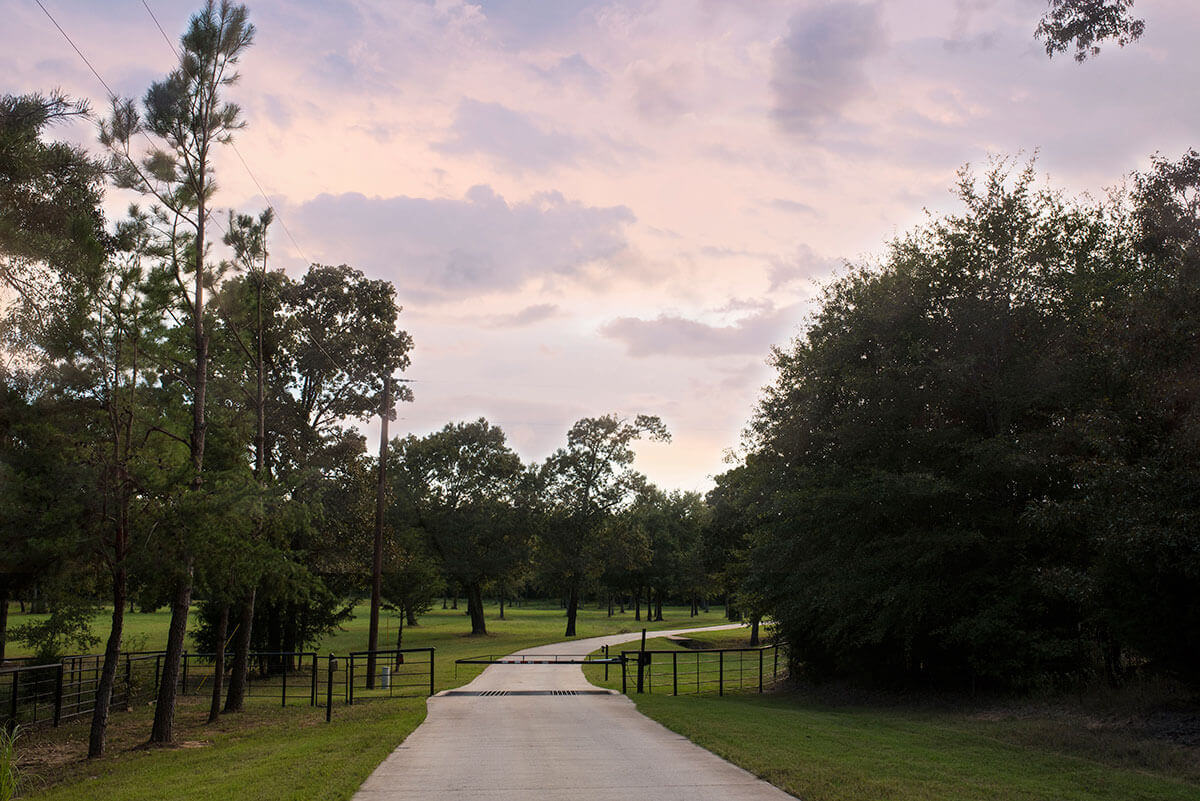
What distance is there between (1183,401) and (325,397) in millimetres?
23173

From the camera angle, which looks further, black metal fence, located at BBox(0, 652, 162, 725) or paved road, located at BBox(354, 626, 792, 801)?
black metal fence, located at BBox(0, 652, 162, 725)

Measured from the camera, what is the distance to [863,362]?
20516 millimetres

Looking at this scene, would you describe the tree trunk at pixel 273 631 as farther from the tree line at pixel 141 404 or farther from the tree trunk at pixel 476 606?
the tree trunk at pixel 476 606

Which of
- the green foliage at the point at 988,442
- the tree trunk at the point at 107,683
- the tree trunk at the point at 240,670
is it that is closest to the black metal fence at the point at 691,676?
the green foliage at the point at 988,442

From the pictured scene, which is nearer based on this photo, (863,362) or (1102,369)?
(1102,369)

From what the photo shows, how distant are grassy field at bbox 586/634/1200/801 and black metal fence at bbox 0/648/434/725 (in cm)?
721

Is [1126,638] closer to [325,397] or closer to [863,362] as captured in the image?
[863,362]

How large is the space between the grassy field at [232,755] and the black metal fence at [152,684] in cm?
54

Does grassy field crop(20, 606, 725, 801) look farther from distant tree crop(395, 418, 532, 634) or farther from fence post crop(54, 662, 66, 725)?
distant tree crop(395, 418, 532, 634)

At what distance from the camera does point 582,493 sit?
5191cm

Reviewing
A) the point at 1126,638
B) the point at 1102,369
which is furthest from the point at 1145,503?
the point at 1102,369

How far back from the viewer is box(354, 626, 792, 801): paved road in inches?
314

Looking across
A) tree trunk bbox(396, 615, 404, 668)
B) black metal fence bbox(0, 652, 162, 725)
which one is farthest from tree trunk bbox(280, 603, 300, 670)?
black metal fence bbox(0, 652, 162, 725)

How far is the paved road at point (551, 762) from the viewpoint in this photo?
26.2 ft
